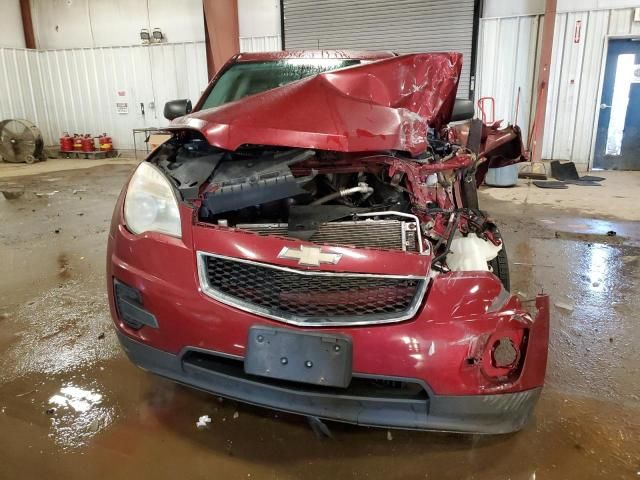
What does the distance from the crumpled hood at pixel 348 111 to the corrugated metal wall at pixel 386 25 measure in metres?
6.44

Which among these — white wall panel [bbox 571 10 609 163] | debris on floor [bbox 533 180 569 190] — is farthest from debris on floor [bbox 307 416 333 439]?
white wall panel [bbox 571 10 609 163]

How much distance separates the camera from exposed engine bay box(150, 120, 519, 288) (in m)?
1.53

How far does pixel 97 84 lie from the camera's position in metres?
10.9

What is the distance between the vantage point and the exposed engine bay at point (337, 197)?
5.01ft

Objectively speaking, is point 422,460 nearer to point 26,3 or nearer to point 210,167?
point 210,167

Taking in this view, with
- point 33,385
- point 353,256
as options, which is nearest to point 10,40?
point 33,385

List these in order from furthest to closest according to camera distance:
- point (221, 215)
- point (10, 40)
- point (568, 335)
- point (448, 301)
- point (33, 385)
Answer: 1. point (10, 40)
2. point (568, 335)
3. point (33, 385)
4. point (221, 215)
5. point (448, 301)

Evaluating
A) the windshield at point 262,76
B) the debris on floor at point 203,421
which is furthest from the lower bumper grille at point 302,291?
the windshield at point 262,76

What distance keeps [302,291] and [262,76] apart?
6.21 ft

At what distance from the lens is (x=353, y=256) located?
1.35 metres

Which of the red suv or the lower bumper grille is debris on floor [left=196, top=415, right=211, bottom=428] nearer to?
the red suv

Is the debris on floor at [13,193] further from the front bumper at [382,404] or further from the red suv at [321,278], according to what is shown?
the front bumper at [382,404]

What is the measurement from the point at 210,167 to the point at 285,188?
1.10ft

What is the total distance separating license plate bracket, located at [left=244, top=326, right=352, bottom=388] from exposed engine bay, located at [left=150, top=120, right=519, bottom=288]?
12.3 inches
